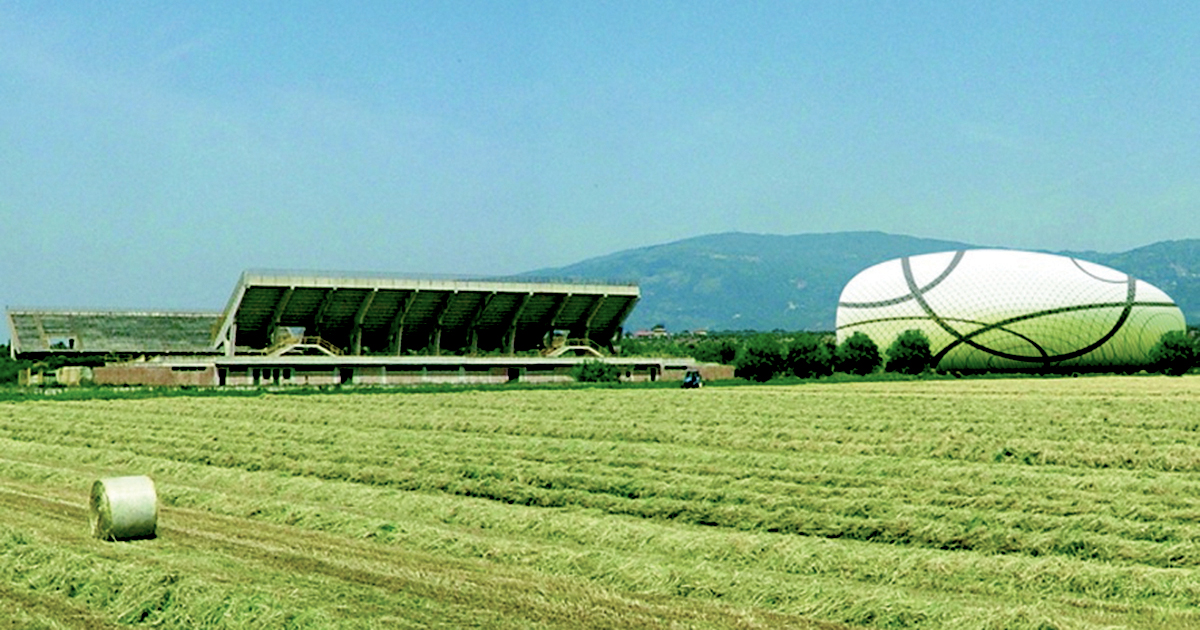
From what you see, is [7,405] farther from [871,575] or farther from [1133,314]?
[1133,314]

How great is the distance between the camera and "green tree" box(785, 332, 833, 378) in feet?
289

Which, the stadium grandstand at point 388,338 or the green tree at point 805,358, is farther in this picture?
the green tree at point 805,358

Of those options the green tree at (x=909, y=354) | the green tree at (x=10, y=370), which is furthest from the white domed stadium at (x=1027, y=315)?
the green tree at (x=10, y=370)

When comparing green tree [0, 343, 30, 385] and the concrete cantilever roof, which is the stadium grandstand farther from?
green tree [0, 343, 30, 385]

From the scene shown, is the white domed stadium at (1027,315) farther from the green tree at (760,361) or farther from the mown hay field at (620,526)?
the mown hay field at (620,526)

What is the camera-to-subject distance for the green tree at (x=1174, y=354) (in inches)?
4018

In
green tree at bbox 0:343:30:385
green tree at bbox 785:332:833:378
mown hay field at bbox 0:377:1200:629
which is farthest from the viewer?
green tree at bbox 785:332:833:378

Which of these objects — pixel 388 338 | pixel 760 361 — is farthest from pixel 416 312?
pixel 760 361

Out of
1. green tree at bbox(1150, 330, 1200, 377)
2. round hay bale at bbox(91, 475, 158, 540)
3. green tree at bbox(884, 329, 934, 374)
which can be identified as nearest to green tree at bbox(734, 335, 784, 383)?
green tree at bbox(884, 329, 934, 374)

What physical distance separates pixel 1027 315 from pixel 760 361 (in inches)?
1278

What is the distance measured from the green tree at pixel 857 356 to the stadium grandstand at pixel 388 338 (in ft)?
36.9

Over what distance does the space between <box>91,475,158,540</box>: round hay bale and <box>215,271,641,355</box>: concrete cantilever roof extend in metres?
63.1

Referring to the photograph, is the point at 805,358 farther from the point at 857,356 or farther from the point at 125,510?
the point at 125,510

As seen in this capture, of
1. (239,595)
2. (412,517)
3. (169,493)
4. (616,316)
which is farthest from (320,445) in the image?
(616,316)
